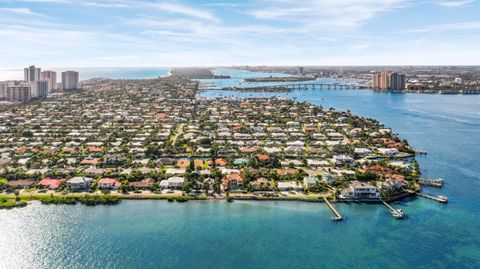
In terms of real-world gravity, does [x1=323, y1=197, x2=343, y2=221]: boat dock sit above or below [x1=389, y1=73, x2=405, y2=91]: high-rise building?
below

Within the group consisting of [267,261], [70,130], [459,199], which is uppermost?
[70,130]

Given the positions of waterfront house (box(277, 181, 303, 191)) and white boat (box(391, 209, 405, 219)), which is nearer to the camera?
white boat (box(391, 209, 405, 219))

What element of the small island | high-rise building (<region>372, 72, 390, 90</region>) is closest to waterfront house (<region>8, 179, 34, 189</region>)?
the small island

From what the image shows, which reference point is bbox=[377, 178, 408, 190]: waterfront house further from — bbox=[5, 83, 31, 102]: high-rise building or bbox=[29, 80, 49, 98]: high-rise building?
bbox=[29, 80, 49, 98]: high-rise building

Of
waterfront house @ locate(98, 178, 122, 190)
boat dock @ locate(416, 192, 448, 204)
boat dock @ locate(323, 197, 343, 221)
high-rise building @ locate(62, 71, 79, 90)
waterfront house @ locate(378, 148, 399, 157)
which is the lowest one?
boat dock @ locate(323, 197, 343, 221)

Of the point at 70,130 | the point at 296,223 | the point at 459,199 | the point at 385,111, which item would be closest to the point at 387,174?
the point at 459,199

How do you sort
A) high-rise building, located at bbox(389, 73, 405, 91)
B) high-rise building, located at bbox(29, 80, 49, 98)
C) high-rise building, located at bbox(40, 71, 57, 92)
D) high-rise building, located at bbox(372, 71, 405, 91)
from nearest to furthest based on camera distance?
high-rise building, located at bbox(29, 80, 49, 98), high-rise building, located at bbox(40, 71, 57, 92), high-rise building, located at bbox(389, 73, 405, 91), high-rise building, located at bbox(372, 71, 405, 91)

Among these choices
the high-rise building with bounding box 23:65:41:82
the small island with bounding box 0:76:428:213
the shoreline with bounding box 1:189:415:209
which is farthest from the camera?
the high-rise building with bounding box 23:65:41:82

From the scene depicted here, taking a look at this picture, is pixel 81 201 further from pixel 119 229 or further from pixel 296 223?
pixel 296 223
